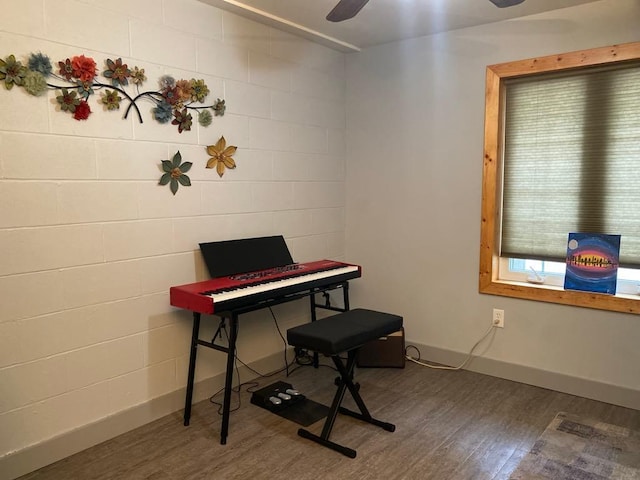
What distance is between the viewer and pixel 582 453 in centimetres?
233

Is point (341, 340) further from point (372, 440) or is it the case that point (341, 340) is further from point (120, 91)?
point (120, 91)

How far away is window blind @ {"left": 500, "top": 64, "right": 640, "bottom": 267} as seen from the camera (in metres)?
2.78

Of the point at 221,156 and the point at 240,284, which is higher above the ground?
the point at 221,156

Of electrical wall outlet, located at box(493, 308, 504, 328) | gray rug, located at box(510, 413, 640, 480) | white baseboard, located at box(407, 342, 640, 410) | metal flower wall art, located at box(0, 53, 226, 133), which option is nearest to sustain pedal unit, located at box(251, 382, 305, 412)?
white baseboard, located at box(407, 342, 640, 410)

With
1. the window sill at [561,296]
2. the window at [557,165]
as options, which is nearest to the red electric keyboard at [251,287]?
the window sill at [561,296]

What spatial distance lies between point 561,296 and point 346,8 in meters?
2.12

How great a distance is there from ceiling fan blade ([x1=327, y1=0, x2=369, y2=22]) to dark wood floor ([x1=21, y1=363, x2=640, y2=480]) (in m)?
1.98

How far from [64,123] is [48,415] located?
1.33 m

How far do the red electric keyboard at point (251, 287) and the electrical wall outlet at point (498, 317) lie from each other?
1008mm

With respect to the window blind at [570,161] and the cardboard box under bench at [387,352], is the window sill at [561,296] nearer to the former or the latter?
the window blind at [570,161]

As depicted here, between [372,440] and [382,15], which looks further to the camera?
[382,15]

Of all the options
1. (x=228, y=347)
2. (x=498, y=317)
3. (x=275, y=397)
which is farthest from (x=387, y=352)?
(x=228, y=347)

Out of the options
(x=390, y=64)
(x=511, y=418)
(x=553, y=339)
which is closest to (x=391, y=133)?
(x=390, y=64)

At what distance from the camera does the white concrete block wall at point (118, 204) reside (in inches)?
84.2
